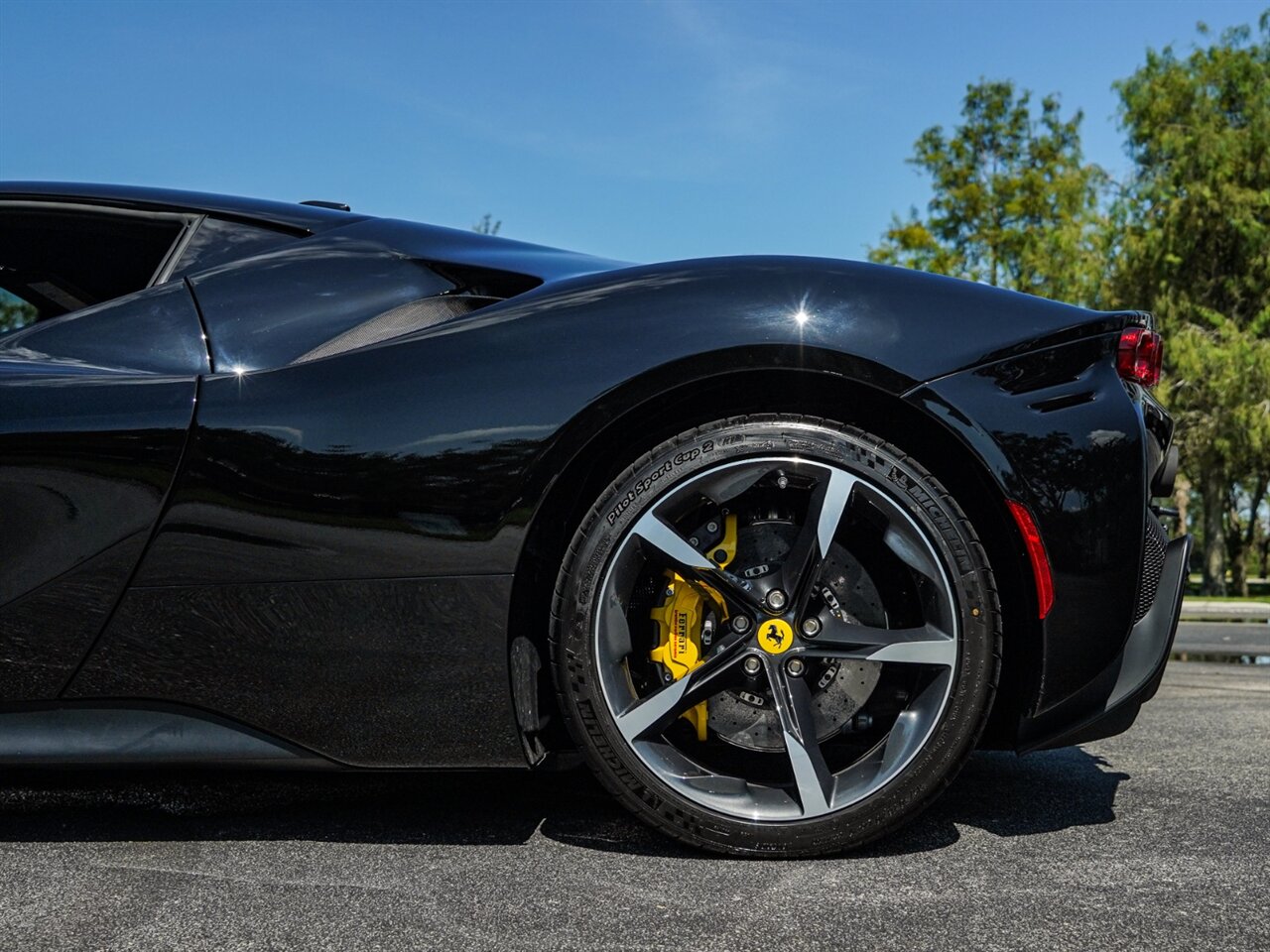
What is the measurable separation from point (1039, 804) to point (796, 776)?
733mm

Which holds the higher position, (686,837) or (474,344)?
(474,344)

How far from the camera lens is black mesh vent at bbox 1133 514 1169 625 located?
212 centimetres

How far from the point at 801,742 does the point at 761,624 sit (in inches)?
8.6

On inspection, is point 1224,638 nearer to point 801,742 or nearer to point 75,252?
point 801,742

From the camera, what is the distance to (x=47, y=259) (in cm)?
266

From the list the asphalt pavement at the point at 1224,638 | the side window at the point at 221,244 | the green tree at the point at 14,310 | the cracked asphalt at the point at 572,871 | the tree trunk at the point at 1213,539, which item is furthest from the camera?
the tree trunk at the point at 1213,539

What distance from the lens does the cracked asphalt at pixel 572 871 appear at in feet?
5.38

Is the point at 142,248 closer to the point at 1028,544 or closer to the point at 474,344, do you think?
the point at 474,344

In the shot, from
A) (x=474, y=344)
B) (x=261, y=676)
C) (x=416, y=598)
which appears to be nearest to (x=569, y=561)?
(x=416, y=598)

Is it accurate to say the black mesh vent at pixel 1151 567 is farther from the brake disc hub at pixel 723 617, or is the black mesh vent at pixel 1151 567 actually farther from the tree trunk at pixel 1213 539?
the tree trunk at pixel 1213 539

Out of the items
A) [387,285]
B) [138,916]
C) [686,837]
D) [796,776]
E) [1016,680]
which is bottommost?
[138,916]

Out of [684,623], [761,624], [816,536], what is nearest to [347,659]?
[684,623]

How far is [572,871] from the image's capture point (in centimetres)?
194

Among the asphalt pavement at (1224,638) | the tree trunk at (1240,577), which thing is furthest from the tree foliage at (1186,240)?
the asphalt pavement at (1224,638)
